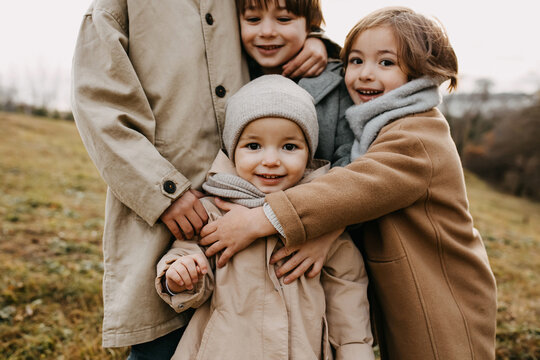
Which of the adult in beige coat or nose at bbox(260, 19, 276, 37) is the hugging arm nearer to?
the adult in beige coat

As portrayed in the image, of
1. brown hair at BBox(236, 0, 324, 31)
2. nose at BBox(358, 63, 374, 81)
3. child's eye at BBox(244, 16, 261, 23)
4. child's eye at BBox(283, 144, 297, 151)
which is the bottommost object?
child's eye at BBox(283, 144, 297, 151)

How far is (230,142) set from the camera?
5.99 feet

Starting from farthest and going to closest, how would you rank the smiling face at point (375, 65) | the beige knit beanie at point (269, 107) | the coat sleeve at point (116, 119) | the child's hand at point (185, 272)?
the smiling face at point (375, 65) → the beige knit beanie at point (269, 107) → the coat sleeve at point (116, 119) → the child's hand at point (185, 272)

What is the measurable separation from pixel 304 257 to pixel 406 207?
505 mm

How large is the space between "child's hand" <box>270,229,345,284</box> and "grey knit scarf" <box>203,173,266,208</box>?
0.25 meters

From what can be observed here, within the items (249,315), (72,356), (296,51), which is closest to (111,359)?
(72,356)

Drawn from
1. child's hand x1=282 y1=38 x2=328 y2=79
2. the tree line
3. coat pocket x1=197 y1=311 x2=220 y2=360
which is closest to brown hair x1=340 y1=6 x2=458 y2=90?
child's hand x1=282 y1=38 x2=328 y2=79

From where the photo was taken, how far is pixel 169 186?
1671 mm

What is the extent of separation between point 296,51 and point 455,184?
1029mm

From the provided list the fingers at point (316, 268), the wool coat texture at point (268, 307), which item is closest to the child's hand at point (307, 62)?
the wool coat texture at point (268, 307)

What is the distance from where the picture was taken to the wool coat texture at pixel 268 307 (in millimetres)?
1601

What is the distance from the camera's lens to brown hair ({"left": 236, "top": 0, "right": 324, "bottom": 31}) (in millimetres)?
1915

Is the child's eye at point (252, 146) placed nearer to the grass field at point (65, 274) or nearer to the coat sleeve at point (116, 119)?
the coat sleeve at point (116, 119)

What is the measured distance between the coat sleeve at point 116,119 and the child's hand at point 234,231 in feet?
0.72
